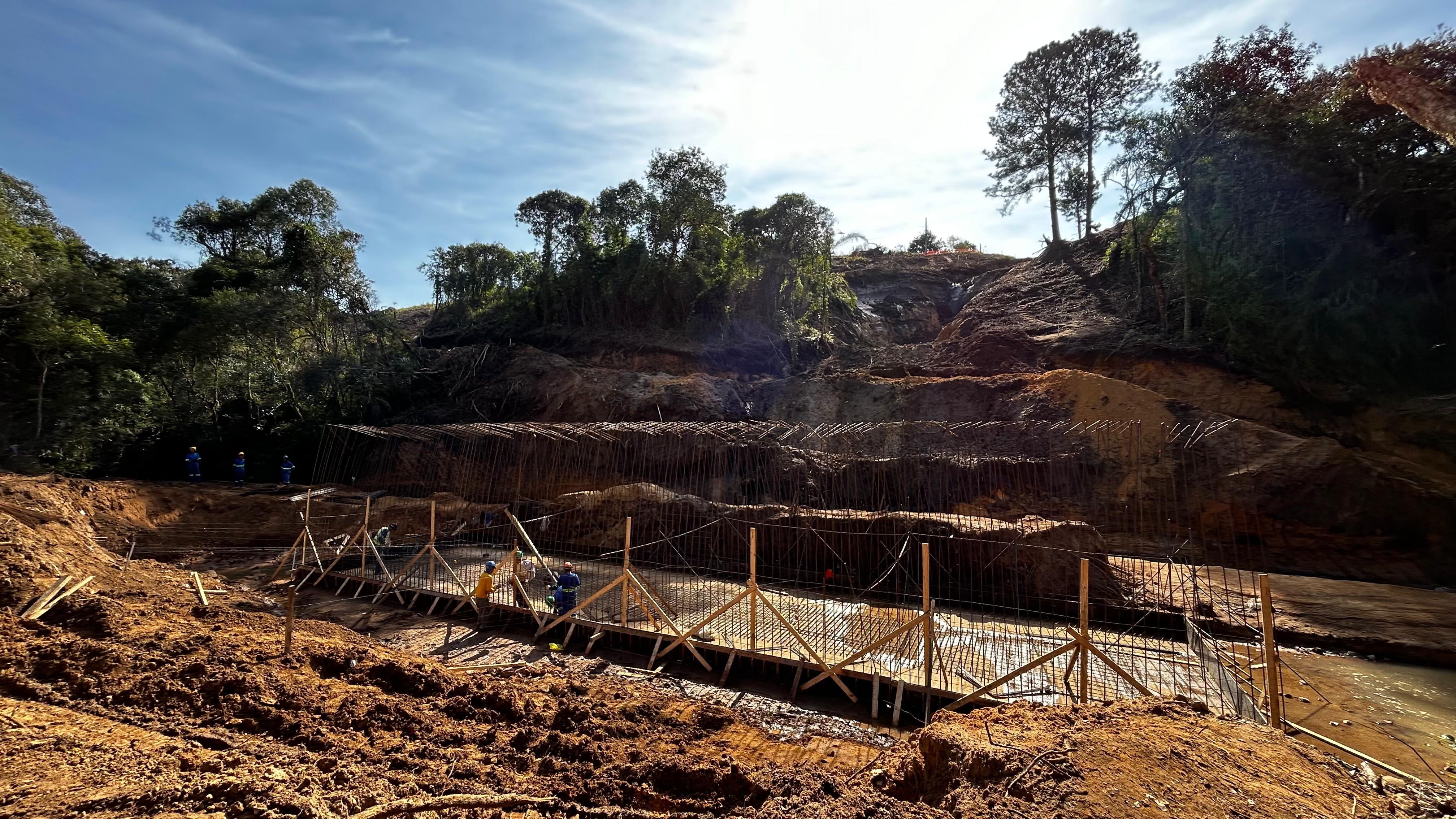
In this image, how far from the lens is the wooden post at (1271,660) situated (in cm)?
488

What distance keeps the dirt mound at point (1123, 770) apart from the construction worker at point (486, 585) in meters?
7.11

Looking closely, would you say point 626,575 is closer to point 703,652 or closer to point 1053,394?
point 703,652

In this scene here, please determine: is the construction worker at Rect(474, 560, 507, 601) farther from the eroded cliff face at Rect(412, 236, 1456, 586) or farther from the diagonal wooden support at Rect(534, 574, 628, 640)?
the eroded cliff face at Rect(412, 236, 1456, 586)

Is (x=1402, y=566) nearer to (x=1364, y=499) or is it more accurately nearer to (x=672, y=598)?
(x=1364, y=499)

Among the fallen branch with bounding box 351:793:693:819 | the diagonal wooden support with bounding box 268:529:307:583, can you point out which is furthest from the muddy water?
the diagonal wooden support with bounding box 268:529:307:583

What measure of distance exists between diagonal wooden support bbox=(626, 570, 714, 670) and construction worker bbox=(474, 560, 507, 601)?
276 cm

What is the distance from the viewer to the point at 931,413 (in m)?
19.6

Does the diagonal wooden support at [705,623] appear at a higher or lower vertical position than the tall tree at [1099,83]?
lower

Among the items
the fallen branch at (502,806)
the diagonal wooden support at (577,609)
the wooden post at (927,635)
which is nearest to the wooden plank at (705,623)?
the diagonal wooden support at (577,609)

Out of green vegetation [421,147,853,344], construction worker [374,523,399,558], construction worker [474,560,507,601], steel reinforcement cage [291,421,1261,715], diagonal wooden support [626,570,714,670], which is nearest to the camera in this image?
steel reinforcement cage [291,421,1261,715]

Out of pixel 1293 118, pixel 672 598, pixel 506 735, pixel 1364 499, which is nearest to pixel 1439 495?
pixel 1364 499

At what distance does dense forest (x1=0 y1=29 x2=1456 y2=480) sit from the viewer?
15.2m

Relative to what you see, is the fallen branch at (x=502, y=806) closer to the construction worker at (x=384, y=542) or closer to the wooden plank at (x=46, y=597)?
the wooden plank at (x=46, y=597)

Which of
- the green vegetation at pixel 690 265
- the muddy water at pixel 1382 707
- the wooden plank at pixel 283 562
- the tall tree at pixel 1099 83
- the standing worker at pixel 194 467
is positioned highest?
the tall tree at pixel 1099 83
